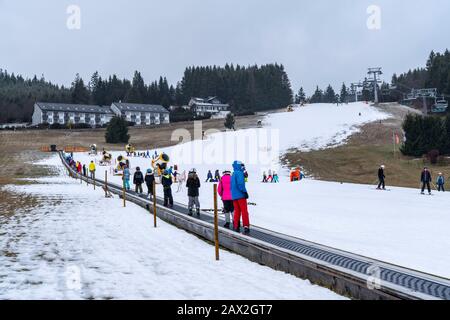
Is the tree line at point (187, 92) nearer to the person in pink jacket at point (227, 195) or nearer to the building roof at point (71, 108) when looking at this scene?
the building roof at point (71, 108)

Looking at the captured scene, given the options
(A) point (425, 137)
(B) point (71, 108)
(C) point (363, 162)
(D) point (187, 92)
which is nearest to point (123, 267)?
(C) point (363, 162)

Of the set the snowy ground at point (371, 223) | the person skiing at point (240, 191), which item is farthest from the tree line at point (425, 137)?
the person skiing at point (240, 191)

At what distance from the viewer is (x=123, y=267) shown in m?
8.09

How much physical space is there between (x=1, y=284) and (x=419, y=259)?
760cm

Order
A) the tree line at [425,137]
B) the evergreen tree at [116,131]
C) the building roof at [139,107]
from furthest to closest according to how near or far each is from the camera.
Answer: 1. the building roof at [139,107]
2. the evergreen tree at [116,131]
3. the tree line at [425,137]

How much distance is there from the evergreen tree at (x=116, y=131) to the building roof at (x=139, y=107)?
5806 cm

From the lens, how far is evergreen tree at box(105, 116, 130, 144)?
86562 millimetres

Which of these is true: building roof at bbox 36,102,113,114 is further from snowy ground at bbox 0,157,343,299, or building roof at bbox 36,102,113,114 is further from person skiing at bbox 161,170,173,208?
snowy ground at bbox 0,157,343,299

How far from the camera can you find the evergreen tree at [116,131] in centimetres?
8656

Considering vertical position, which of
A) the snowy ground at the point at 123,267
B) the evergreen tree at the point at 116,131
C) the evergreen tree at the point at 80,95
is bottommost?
the snowy ground at the point at 123,267

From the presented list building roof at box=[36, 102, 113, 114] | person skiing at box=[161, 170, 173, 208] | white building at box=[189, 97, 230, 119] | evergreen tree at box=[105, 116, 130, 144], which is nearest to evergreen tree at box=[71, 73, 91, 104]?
building roof at box=[36, 102, 113, 114]

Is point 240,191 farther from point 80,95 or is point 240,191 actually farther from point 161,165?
point 80,95

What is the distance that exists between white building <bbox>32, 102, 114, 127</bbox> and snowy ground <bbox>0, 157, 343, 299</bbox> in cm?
13402

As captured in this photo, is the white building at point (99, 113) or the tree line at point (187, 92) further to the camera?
the tree line at point (187, 92)
